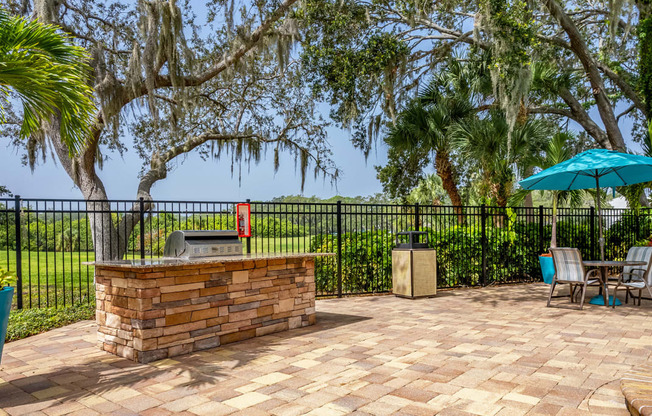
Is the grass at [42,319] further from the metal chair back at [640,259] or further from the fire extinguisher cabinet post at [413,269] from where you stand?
the metal chair back at [640,259]

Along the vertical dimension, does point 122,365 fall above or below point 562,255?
below

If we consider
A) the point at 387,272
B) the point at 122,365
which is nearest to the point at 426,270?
the point at 387,272

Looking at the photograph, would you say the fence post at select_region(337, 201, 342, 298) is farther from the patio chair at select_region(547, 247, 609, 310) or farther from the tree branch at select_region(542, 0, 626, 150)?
the tree branch at select_region(542, 0, 626, 150)

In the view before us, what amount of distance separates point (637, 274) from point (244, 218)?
5845mm

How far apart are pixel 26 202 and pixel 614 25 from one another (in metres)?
11.7

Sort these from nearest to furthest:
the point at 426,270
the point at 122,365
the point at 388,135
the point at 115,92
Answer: the point at 122,365
the point at 426,270
the point at 115,92
the point at 388,135

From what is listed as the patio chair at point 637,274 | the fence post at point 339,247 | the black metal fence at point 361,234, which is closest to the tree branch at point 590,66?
the black metal fence at point 361,234

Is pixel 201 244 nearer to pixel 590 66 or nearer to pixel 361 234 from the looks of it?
pixel 361 234

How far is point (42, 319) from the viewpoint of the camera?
219 inches

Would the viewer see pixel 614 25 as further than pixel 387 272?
Yes

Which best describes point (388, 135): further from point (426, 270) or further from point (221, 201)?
point (221, 201)

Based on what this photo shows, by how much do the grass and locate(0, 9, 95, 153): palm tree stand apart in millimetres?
2365

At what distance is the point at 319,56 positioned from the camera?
31.3 ft

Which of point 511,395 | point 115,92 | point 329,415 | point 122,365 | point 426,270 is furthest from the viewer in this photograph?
point 115,92
